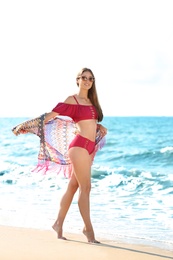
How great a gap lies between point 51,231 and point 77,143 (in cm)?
119

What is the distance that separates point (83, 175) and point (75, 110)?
0.66 meters

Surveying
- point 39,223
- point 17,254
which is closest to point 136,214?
point 39,223

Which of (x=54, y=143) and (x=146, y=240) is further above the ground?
(x=54, y=143)

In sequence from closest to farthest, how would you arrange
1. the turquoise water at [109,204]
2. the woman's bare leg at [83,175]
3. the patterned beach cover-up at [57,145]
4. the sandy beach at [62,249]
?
the sandy beach at [62,249]
the woman's bare leg at [83,175]
the patterned beach cover-up at [57,145]
the turquoise water at [109,204]

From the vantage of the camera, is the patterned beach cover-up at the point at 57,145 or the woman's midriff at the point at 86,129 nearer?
the woman's midriff at the point at 86,129

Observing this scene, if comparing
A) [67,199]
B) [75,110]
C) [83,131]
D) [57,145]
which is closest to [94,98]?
[75,110]

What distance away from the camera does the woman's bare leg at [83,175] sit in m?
5.24

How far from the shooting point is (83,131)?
17.4ft

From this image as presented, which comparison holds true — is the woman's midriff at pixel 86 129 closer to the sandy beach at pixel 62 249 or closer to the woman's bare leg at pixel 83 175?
the woman's bare leg at pixel 83 175

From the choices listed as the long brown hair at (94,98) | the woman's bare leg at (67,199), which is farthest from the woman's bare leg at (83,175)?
the long brown hair at (94,98)

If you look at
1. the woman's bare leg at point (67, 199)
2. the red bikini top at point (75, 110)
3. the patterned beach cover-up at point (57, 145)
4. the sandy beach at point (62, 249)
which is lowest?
the sandy beach at point (62, 249)

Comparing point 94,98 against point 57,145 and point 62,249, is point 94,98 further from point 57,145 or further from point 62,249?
point 62,249

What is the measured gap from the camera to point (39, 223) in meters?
6.48

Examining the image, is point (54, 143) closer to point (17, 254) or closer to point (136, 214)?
point (17, 254)
